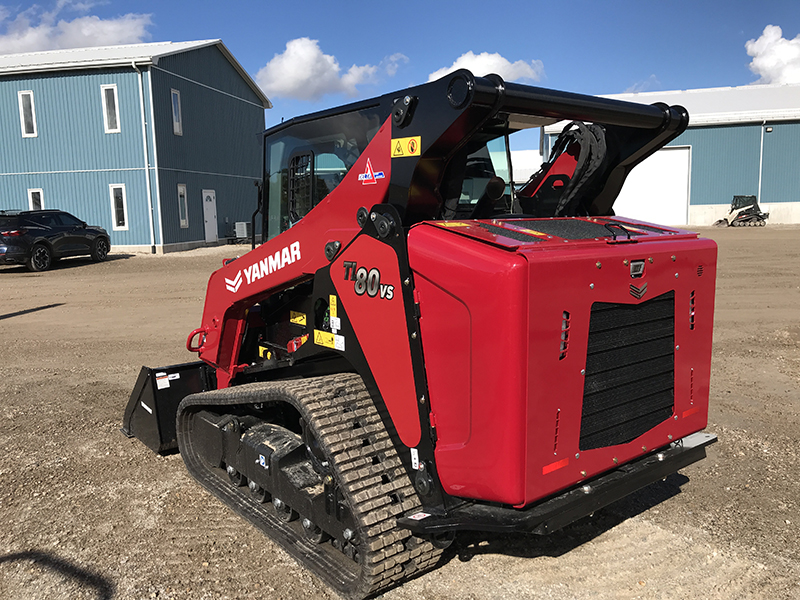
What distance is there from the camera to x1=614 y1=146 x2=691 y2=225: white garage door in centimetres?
3388

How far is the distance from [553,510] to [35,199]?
24.9m

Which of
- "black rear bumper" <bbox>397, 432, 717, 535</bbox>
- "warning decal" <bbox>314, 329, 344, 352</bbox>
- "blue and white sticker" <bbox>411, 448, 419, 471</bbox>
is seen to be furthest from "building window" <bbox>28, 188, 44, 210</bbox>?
"black rear bumper" <bbox>397, 432, 717, 535</bbox>

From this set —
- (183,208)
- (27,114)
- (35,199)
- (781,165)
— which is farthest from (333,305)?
(781,165)

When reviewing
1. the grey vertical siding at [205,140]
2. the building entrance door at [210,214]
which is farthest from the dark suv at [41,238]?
the building entrance door at [210,214]

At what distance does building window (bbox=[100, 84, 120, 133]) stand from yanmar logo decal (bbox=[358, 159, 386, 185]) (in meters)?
21.8

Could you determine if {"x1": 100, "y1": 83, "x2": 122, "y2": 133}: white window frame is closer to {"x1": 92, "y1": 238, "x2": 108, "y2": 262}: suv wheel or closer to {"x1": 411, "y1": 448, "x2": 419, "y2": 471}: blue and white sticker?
{"x1": 92, "y1": 238, "x2": 108, "y2": 262}: suv wheel

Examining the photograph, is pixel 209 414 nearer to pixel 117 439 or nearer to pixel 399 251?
pixel 117 439

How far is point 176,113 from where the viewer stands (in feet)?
77.0

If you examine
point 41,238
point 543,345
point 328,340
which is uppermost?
point 543,345

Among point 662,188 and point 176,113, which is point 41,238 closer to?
point 176,113

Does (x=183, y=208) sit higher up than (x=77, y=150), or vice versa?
(x=77, y=150)

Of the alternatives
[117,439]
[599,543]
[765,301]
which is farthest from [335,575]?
[765,301]

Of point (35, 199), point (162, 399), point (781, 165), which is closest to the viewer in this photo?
point (162, 399)

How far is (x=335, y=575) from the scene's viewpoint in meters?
3.35
